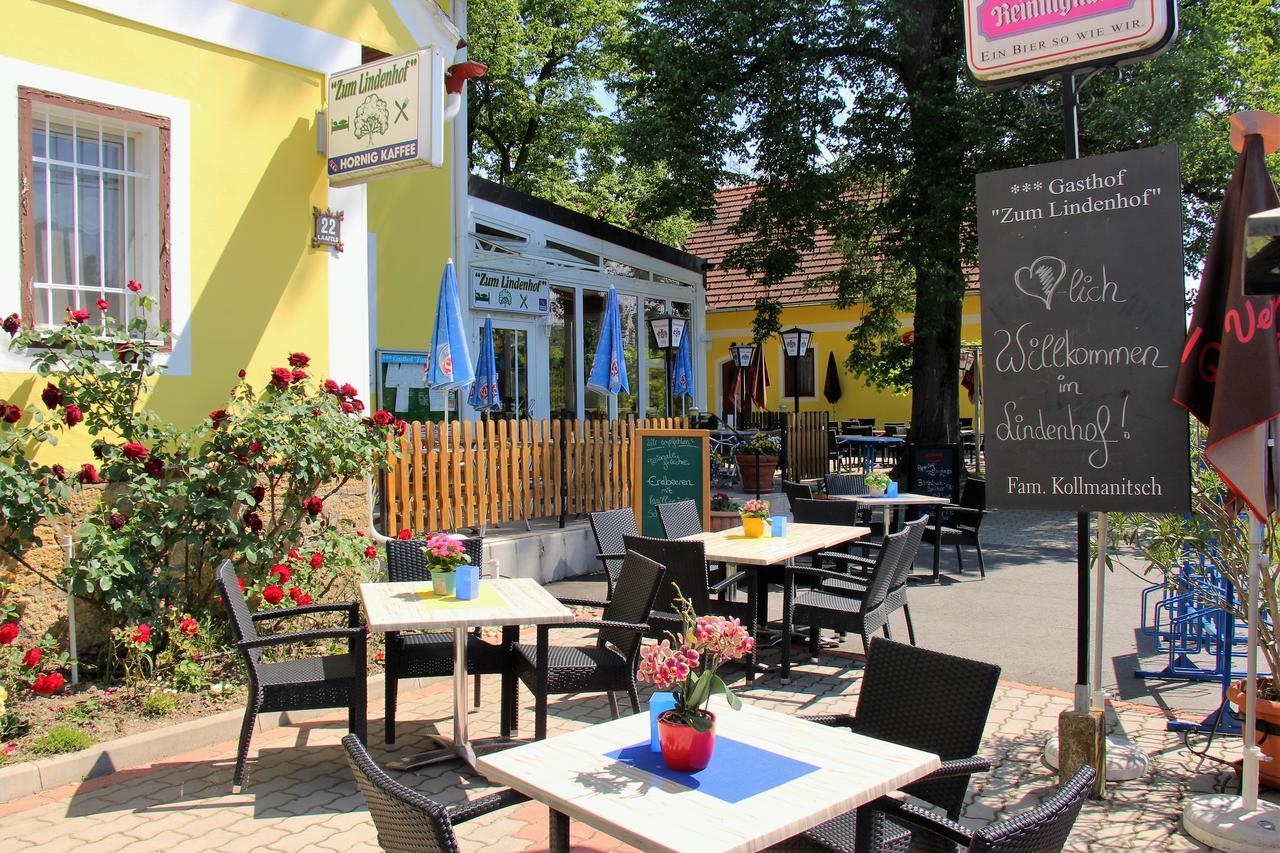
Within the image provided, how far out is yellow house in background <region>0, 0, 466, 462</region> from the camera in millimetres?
5707

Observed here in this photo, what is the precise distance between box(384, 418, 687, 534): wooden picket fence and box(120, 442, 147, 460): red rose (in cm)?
214

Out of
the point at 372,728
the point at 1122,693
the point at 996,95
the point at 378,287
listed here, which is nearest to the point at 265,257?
the point at 372,728

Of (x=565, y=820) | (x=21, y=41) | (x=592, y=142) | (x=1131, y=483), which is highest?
(x=592, y=142)

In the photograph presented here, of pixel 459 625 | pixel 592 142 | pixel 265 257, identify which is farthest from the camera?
pixel 592 142

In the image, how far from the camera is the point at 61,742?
4582mm

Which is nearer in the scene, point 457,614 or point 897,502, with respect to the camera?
point 457,614

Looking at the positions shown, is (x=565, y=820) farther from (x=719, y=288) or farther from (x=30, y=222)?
(x=719, y=288)

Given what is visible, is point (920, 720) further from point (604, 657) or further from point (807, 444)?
point (807, 444)

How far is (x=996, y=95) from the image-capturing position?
13.8 meters

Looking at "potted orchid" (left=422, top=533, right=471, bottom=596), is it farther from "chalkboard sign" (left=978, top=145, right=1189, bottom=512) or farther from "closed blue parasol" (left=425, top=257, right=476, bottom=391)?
"closed blue parasol" (left=425, top=257, right=476, bottom=391)

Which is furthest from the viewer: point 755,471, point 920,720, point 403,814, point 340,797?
point 755,471

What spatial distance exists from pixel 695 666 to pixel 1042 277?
9.07 feet

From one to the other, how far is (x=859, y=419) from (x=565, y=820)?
24.7m

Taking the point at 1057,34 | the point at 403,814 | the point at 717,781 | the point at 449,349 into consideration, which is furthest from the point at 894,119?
the point at 403,814
